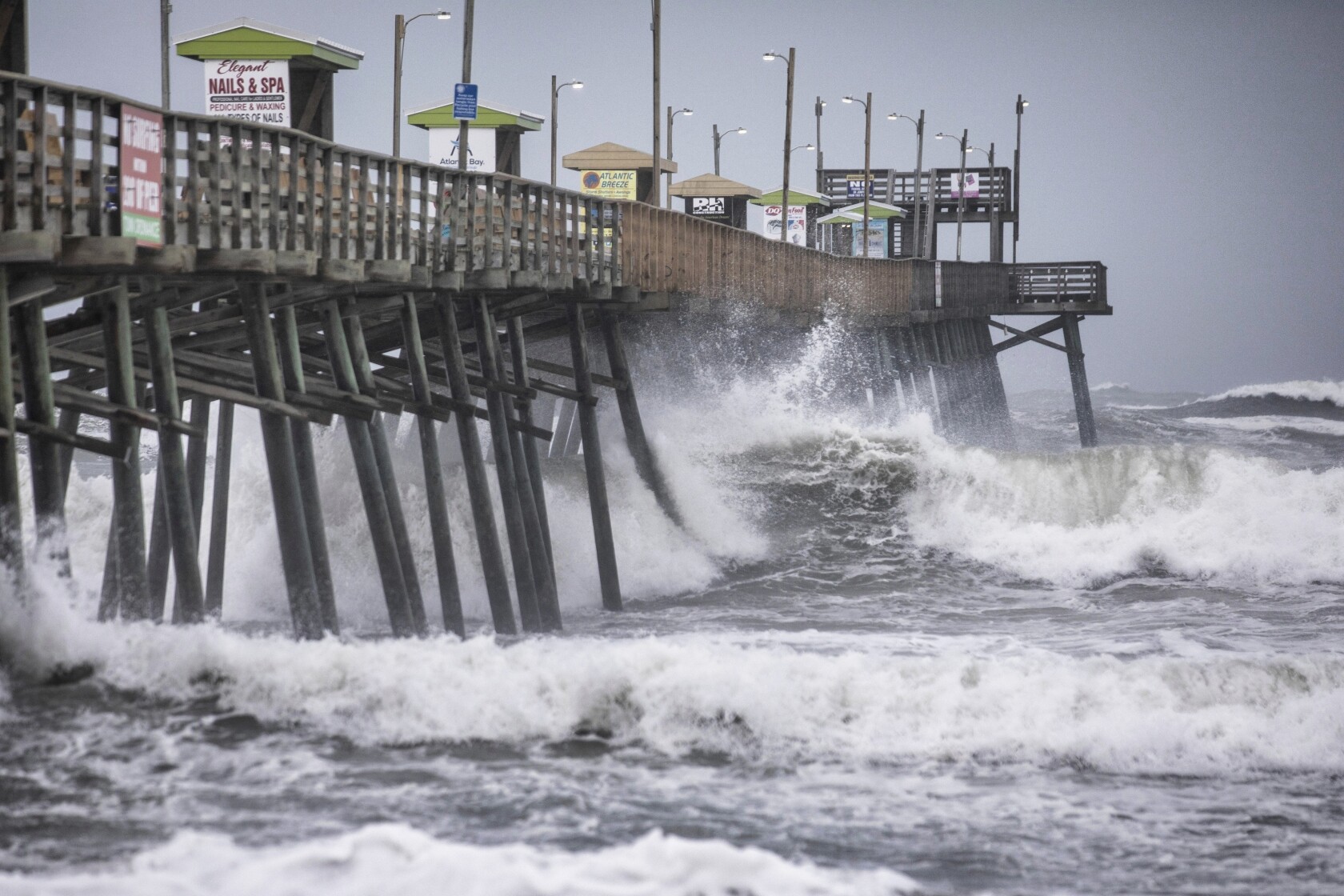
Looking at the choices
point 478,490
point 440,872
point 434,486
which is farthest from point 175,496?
point 440,872

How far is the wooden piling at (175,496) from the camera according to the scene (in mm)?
11656

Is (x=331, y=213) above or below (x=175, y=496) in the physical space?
above

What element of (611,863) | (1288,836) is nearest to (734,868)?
(611,863)

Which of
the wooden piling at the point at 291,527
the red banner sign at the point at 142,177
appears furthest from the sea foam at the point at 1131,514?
the red banner sign at the point at 142,177

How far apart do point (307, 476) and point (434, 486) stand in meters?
2.09

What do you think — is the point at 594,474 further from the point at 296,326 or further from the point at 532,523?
the point at 296,326

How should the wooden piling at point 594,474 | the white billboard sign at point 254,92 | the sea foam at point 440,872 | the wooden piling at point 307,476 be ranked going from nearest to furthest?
the sea foam at point 440,872
the wooden piling at point 307,476
the white billboard sign at point 254,92
the wooden piling at point 594,474

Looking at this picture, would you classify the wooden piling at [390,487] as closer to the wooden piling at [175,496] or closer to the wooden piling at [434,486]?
the wooden piling at [434,486]

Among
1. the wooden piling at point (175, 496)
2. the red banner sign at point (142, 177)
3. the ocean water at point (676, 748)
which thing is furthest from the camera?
the wooden piling at point (175, 496)

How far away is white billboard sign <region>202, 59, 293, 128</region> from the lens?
49.8ft

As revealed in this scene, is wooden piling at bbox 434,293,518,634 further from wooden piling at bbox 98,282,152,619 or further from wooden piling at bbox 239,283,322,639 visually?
wooden piling at bbox 98,282,152,619

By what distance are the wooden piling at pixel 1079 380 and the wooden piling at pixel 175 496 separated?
32.4 m

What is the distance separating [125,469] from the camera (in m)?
11.4

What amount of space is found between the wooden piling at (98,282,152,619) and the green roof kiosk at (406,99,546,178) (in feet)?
31.3
